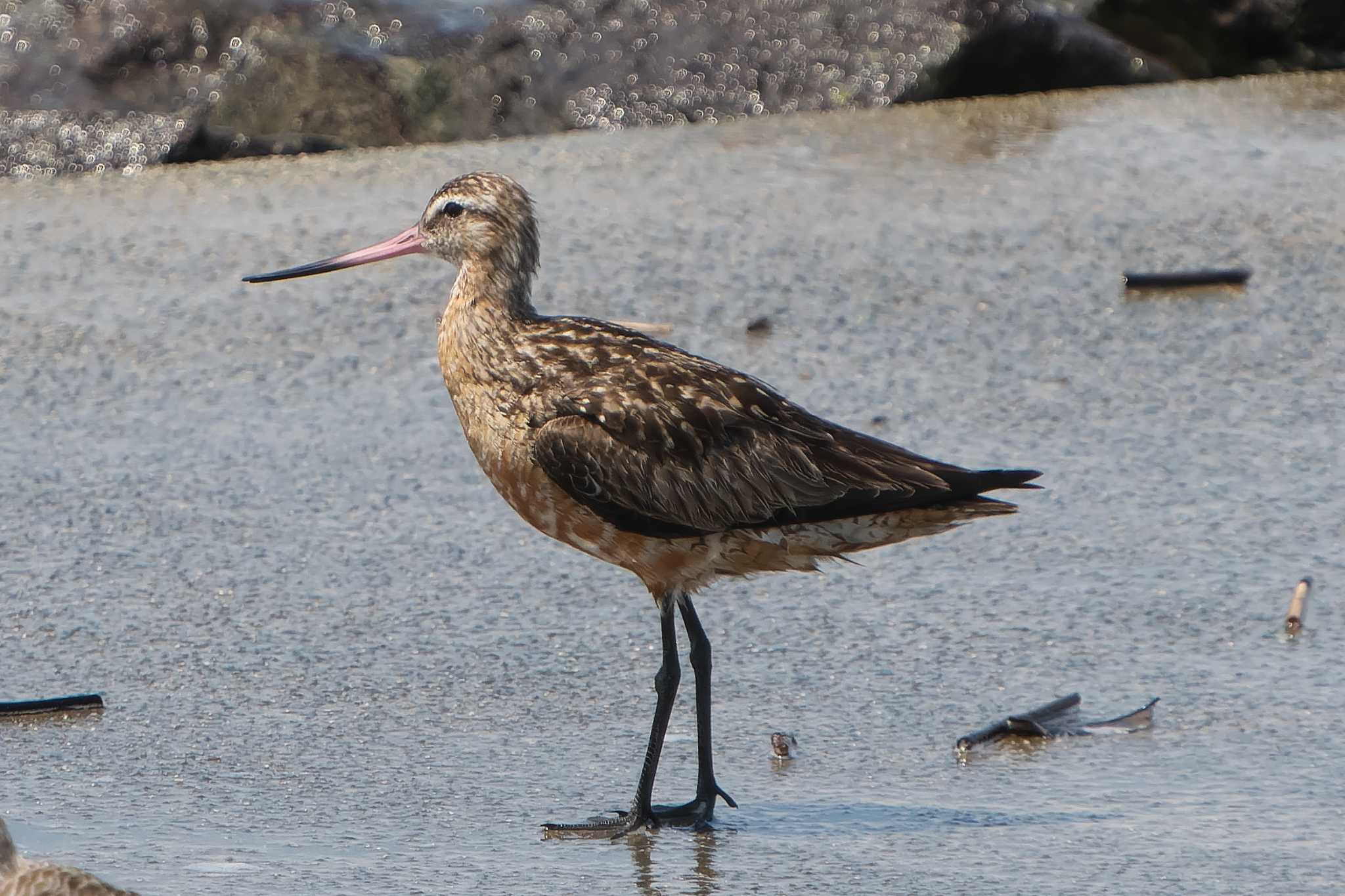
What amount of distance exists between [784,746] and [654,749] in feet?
1.35

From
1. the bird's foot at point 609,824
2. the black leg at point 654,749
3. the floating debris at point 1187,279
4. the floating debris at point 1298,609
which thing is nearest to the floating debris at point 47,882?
the bird's foot at point 609,824

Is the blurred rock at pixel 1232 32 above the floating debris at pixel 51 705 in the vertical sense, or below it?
above

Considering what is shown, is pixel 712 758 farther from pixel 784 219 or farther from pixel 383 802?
pixel 784 219

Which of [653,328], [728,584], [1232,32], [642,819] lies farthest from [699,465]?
[1232,32]

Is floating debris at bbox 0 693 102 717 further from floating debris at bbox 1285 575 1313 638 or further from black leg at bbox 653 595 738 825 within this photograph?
floating debris at bbox 1285 575 1313 638

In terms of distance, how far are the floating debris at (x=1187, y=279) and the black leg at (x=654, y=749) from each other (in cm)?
401

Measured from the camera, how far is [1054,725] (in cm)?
482

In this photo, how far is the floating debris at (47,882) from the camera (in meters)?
3.55

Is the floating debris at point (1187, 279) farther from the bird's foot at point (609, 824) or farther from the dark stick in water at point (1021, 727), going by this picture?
the bird's foot at point (609, 824)

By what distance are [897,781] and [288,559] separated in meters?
2.30

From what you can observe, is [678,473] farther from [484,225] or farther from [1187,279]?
[1187,279]

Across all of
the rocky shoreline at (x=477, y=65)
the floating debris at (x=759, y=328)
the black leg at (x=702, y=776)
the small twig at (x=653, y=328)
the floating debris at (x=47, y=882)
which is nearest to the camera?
the floating debris at (x=47, y=882)

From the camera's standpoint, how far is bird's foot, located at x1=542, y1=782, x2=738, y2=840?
14.3 feet

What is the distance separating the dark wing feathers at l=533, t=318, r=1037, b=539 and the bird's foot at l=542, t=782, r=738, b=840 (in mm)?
639
